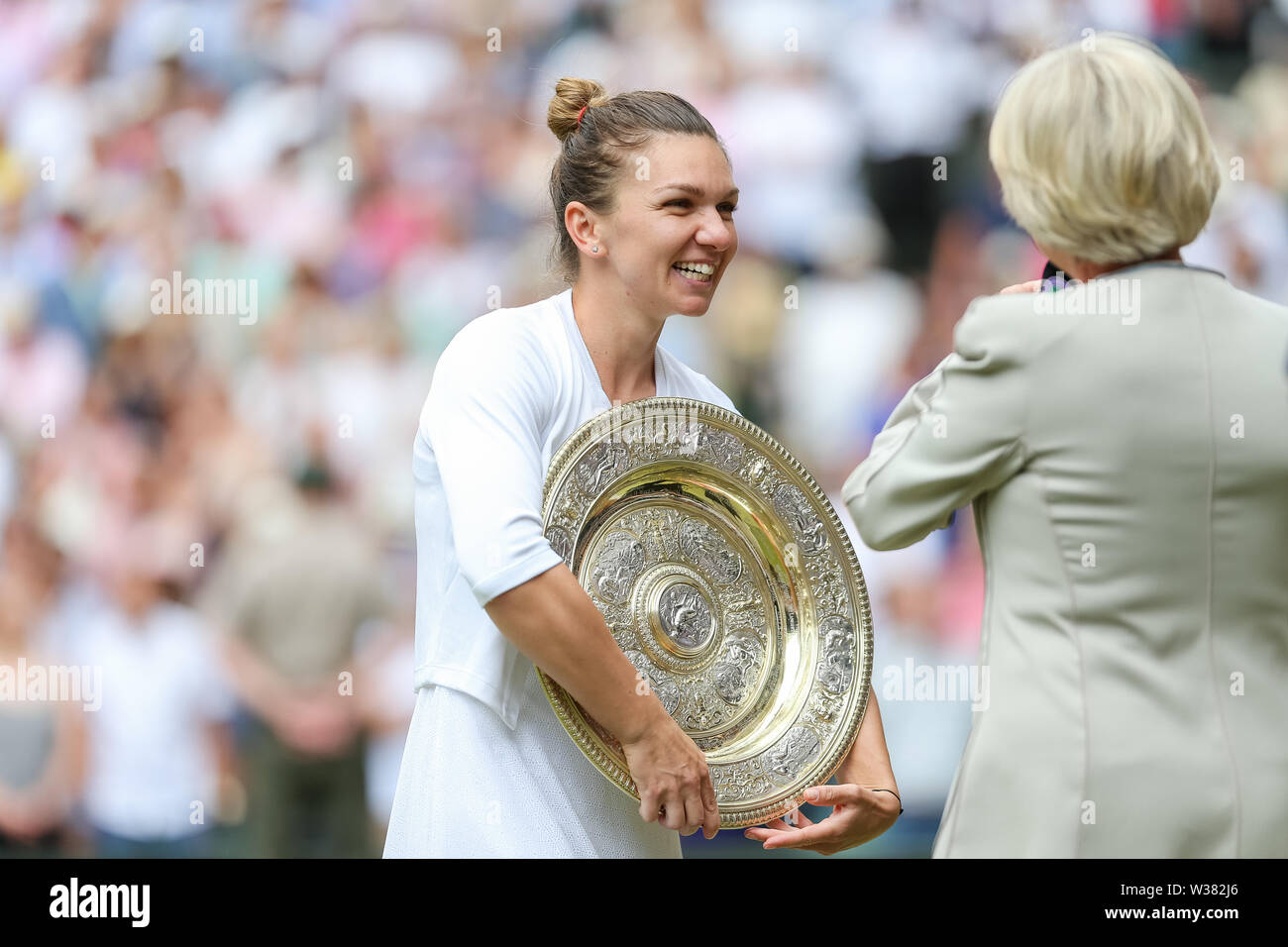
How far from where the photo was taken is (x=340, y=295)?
4.21 meters

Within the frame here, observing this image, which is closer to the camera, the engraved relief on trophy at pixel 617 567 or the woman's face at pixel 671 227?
the engraved relief on trophy at pixel 617 567

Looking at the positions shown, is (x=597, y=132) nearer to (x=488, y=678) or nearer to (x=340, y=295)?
(x=488, y=678)

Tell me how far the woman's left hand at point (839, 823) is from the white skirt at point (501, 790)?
0.23 meters

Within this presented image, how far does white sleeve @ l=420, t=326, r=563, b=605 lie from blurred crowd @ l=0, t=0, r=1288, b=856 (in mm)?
1918

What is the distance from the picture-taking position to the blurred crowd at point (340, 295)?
12.6ft

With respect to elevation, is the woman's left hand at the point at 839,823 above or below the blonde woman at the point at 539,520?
below

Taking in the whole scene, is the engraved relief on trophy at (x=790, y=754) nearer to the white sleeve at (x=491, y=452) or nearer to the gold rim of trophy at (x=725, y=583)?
the gold rim of trophy at (x=725, y=583)

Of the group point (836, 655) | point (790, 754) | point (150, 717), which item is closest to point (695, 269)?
point (836, 655)

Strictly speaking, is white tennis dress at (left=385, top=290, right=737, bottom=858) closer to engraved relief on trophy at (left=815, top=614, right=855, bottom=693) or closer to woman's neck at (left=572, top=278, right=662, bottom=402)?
woman's neck at (left=572, top=278, right=662, bottom=402)

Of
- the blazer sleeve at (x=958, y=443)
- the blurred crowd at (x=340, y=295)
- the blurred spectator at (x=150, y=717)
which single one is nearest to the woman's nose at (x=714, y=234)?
the blazer sleeve at (x=958, y=443)

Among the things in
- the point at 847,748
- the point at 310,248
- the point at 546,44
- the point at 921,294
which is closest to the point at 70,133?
the point at 310,248

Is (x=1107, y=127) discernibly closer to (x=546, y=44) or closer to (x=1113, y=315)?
(x=1113, y=315)

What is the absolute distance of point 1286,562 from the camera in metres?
1.58

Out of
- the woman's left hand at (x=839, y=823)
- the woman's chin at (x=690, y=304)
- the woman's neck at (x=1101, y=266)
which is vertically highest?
the woman's chin at (x=690, y=304)
